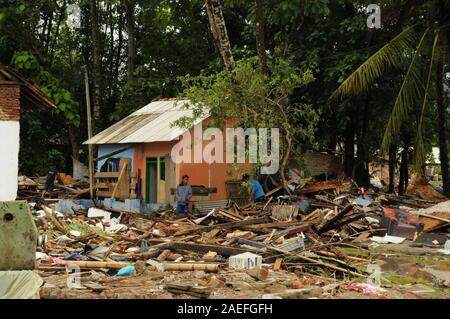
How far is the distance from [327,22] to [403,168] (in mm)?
6756

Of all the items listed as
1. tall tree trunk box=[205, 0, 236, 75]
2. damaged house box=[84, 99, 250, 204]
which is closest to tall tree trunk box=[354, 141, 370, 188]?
damaged house box=[84, 99, 250, 204]

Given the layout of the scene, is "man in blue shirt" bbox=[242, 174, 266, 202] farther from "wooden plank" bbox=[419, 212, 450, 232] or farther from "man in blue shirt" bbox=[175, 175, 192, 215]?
"wooden plank" bbox=[419, 212, 450, 232]

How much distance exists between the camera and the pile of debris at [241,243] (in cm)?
943

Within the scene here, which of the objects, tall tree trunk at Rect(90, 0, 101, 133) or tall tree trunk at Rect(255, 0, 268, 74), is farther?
tall tree trunk at Rect(90, 0, 101, 133)

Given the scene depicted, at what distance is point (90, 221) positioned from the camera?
17.5 m

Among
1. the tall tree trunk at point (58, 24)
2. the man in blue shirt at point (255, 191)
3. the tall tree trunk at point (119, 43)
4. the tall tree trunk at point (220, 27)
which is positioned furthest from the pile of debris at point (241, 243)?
the tall tree trunk at point (119, 43)

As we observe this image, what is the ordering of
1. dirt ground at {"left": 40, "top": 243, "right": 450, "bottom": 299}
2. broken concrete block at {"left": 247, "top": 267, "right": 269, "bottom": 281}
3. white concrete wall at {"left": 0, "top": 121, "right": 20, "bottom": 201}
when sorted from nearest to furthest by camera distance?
dirt ground at {"left": 40, "top": 243, "right": 450, "bottom": 299} → broken concrete block at {"left": 247, "top": 267, "right": 269, "bottom": 281} → white concrete wall at {"left": 0, "top": 121, "right": 20, "bottom": 201}

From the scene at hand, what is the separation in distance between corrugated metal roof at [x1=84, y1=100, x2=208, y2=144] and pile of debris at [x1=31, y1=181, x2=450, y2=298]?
8.47 ft

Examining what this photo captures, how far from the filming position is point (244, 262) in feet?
35.3

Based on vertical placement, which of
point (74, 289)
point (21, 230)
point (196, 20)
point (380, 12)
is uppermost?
point (196, 20)

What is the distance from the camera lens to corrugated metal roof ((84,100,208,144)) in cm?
2059
